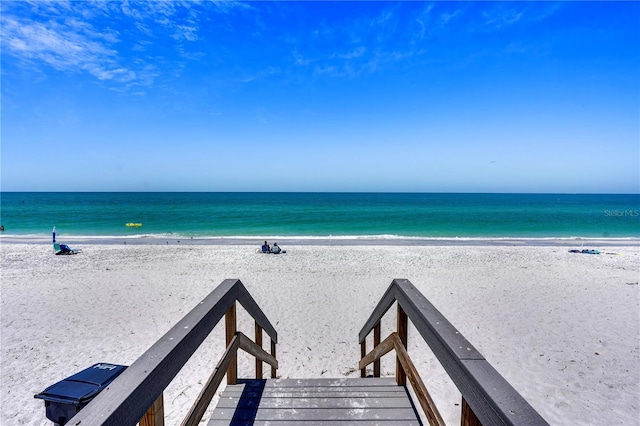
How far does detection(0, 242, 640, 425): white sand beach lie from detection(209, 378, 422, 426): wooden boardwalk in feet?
7.44

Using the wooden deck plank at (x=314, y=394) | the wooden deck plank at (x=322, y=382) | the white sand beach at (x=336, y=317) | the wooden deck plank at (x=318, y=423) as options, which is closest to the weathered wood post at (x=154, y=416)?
the wooden deck plank at (x=318, y=423)

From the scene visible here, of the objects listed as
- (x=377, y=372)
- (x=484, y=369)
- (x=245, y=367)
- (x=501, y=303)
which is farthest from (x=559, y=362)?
(x=484, y=369)

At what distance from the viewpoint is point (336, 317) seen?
827cm

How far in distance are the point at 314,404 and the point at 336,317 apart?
562 cm

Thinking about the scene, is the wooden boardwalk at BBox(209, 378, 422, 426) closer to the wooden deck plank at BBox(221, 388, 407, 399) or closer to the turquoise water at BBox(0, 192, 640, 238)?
the wooden deck plank at BBox(221, 388, 407, 399)

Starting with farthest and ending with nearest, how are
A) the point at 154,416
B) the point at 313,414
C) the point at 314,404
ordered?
the point at 314,404 < the point at 313,414 < the point at 154,416

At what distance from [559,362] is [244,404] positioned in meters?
5.96

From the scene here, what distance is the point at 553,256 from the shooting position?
16562 millimetres

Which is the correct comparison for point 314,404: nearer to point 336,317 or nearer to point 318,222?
point 336,317

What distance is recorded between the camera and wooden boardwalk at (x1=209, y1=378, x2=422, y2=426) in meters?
2.51

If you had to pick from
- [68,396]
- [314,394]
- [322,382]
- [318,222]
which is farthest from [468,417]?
[318,222]

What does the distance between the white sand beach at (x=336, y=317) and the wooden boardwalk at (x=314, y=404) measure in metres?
2.27

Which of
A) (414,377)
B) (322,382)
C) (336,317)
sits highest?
(414,377)

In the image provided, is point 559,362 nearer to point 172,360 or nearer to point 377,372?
point 377,372
